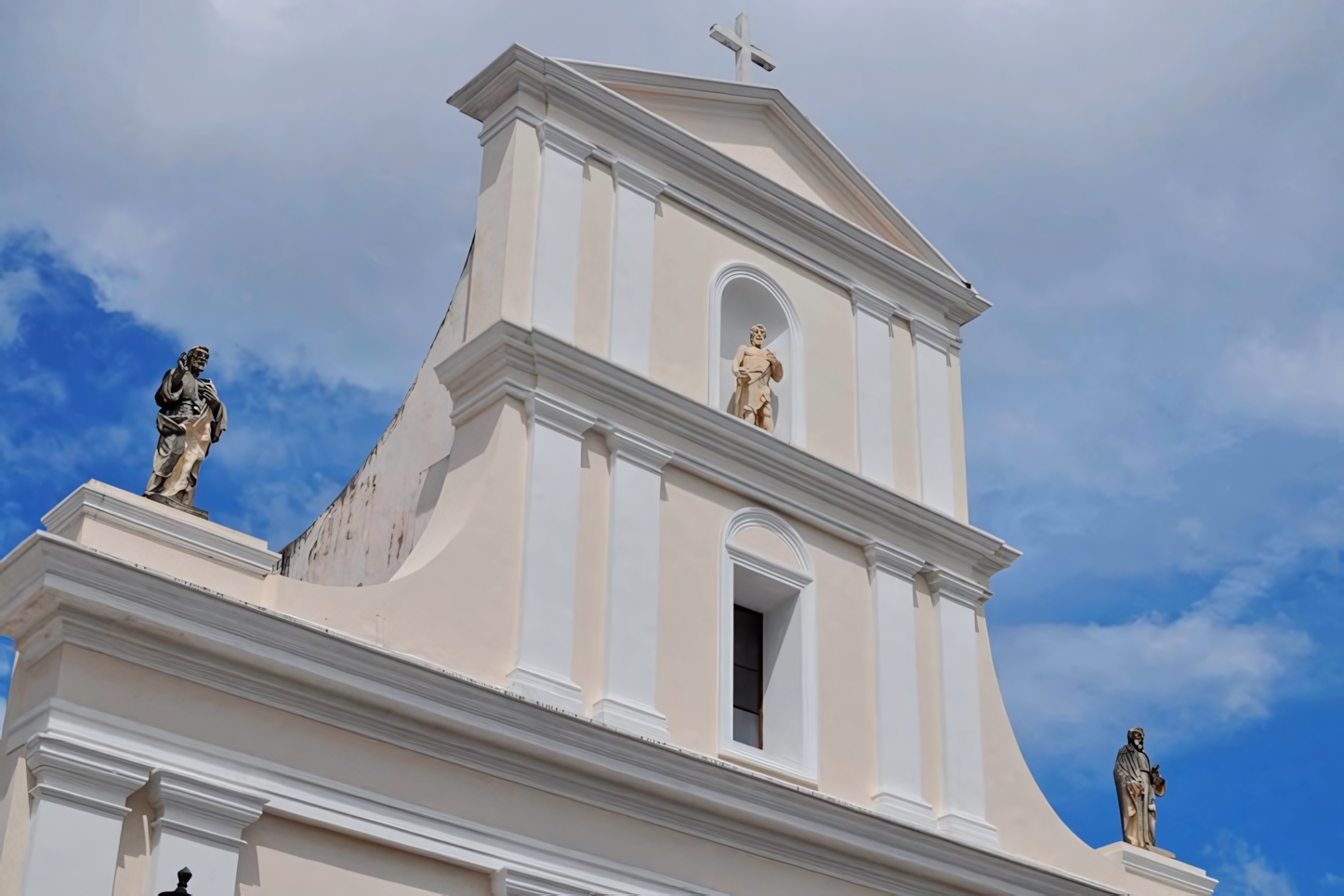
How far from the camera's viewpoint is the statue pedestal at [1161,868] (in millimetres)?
16953

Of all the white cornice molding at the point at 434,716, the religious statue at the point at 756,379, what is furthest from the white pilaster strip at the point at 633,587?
the religious statue at the point at 756,379

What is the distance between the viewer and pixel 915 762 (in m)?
15.8

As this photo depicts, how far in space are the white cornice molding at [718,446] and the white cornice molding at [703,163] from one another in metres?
2.38

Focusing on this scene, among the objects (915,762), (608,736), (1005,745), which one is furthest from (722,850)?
(1005,745)

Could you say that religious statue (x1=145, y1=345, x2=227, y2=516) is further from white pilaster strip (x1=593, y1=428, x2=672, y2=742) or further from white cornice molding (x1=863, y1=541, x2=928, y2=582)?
white cornice molding (x1=863, y1=541, x2=928, y2=582)

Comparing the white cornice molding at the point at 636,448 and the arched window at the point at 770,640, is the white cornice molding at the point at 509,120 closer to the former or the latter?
the white cornice molding at the point at 636,448

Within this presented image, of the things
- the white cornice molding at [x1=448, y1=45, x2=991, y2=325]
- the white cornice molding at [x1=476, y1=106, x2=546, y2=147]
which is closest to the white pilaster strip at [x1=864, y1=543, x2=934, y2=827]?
the white cornice molding at [x1=448, y1=45, x2=991, y2=325]

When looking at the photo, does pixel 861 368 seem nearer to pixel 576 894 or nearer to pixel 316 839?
pixel 576 894

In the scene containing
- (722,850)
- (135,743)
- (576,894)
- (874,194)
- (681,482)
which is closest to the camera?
(135,743)

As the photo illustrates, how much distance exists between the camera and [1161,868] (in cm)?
1711

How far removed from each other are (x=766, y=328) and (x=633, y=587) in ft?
11.5

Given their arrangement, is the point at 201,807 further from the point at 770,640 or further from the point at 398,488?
→ the point at 770,640

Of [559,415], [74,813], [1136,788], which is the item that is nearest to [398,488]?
[559,415]

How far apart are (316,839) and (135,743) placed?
134cm
